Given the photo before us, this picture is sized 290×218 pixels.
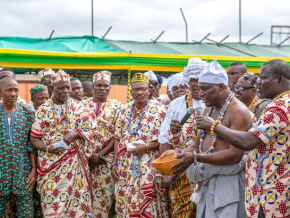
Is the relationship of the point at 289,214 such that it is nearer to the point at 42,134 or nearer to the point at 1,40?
the point at 42,134

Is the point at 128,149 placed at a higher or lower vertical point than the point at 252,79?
lower

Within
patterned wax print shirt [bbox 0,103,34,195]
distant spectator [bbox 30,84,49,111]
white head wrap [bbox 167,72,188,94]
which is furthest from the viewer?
distant spectator [bbox 30,84,49,111]

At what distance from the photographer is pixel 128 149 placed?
21.1 feet

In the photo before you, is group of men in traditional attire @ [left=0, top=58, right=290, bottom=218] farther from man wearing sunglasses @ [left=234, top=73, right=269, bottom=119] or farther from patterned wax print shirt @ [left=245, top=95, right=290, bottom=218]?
patterned wax print shirt @ [left=245, top=95, right=290, bottom=218]

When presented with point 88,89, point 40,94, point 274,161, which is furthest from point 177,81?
point 274,161

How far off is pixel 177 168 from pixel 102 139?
3197 mm

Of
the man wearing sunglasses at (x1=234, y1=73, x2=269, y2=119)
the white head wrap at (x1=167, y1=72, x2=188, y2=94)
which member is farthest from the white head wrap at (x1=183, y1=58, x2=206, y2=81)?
the white head wrap at (x1=167, y1=72, x2=188, y2=94)


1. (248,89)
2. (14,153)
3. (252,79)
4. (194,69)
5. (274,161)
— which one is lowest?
(14,153)

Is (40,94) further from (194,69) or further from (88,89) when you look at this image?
(194,69)

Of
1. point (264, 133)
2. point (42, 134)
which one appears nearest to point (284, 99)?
point (264, 133)

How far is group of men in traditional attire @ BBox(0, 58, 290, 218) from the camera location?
14.6 ft

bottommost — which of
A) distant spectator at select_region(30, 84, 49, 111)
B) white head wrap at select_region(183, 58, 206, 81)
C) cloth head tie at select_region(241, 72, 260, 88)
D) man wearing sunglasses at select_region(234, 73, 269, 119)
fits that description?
distant spectator at select_region(30, 84, 49, 111)

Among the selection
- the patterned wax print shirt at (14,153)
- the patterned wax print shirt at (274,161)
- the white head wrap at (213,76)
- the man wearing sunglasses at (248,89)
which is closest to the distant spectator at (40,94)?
the patterned wax print shirt at (14,153)

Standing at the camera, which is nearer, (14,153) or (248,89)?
(248,89)
